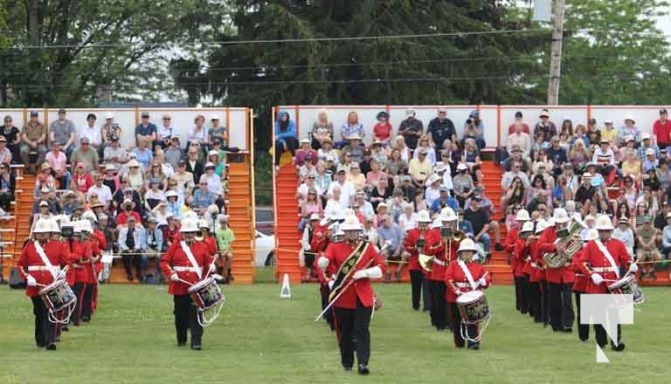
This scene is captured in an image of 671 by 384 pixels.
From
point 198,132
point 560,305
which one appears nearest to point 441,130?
point 198,132

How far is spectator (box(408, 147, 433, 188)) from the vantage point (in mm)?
38469

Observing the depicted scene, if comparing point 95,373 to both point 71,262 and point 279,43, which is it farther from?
point 279,43

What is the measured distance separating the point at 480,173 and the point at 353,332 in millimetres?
18128

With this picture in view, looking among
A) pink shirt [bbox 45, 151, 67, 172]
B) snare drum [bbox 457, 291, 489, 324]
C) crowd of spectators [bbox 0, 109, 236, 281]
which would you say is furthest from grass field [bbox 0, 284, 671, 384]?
pink shirt [bbox 45, 151, 67, 172]

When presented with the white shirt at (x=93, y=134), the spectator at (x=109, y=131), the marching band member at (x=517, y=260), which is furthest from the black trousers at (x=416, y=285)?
the white shirt at (x=93, y=134)

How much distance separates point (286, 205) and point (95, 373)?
19.2 m

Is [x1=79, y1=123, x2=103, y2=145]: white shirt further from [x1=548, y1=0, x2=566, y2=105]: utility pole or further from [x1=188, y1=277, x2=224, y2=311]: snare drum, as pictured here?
[x1=188, y1=277, x2=224, y2=311]: snare drum

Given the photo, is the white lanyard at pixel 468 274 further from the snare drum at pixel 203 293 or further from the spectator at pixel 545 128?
the spectator at pixel 545 128

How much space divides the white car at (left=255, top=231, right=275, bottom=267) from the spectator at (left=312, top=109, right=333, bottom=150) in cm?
331

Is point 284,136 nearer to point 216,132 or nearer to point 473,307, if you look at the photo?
point 216,132

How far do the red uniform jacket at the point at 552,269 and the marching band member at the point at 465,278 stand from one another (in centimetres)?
255

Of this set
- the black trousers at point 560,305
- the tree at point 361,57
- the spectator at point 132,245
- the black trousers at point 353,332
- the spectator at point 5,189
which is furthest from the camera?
the tree at point 361,57

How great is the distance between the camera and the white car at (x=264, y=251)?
140 feet

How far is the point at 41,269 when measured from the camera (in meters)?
23.7
